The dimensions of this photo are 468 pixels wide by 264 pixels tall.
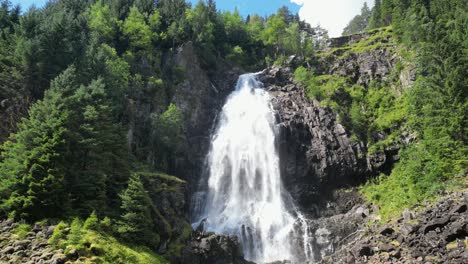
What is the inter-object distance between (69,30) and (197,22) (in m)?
29.7

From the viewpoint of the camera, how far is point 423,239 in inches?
1067

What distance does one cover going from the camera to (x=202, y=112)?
57.7 meters

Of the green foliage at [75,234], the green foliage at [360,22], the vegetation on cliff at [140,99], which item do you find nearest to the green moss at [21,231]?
the vegetation on cliff at [140,99]

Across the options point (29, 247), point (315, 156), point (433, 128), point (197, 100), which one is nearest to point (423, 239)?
point (433, 128)

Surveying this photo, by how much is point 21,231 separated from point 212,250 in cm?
1461

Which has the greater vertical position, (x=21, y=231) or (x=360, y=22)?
(x=360, y=22)

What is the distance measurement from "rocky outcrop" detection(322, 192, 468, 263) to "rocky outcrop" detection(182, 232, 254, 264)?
776 centimetres

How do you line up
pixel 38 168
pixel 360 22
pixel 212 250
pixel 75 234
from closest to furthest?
pixel 75 234 → pixel 38 168 → pixel 212 250 → pixel 360 22

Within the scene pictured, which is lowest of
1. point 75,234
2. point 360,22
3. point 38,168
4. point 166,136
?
point 75,234

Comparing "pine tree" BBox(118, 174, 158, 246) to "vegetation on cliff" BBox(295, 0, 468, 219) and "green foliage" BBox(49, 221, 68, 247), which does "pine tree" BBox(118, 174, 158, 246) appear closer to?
"green foliage" BBox(49, 221, 68, 247)

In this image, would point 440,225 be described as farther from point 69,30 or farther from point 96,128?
point 69,30

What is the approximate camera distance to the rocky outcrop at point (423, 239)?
82.8 feet

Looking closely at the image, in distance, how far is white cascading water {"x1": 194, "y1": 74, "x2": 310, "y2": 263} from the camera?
38844 mm

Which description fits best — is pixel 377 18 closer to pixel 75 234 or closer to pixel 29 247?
pixel 75 234
